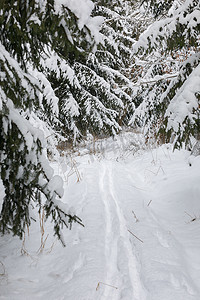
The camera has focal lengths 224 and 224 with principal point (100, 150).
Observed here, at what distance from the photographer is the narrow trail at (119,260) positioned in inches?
70.1

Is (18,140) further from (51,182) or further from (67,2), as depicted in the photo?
(67,2)

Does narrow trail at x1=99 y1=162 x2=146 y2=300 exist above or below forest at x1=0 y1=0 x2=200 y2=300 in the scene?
below

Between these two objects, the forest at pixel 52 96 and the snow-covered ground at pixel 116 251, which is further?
the snow-covered ground at pixel 116 251

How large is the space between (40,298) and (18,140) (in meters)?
1.28

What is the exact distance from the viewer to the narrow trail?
178cm

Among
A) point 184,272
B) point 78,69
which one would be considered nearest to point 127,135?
point 78,69

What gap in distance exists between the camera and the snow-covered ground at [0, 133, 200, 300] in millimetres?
1851

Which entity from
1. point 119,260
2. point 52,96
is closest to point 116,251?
point 119,260

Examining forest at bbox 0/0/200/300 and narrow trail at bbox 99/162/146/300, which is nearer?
forest at bbox 0/0/200/300

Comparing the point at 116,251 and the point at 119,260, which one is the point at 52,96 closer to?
the point at 116,251

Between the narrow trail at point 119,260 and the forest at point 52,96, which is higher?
the forest at point 52,96

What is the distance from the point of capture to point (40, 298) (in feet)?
5.92

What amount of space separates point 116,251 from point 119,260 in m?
0.18

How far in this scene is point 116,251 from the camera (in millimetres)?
2385
